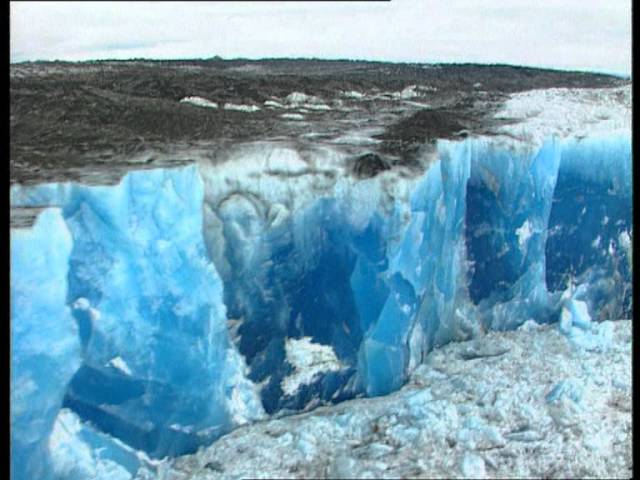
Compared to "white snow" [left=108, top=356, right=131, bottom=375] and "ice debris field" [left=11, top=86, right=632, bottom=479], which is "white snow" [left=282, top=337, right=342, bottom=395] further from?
"white snow" [left=108, top=356, right=131, bottom=375]

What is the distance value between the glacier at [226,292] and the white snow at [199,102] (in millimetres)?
674

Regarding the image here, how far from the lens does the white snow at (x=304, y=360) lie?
13.0 ft

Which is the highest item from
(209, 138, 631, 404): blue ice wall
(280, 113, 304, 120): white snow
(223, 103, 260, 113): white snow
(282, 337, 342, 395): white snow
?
(223, 103, 260, 113): white snow

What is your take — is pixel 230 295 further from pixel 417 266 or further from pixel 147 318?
pixel 417 266

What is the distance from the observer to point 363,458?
368cm

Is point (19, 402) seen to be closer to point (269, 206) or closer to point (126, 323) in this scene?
point (126, 323)

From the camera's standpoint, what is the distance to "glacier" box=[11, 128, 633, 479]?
3443mm

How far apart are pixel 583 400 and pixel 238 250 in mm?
1787

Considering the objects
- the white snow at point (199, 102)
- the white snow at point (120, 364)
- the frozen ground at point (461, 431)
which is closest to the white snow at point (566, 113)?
the frozen ground at point (461, 431)

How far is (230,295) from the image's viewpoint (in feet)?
12.5

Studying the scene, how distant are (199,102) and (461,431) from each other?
6.58 feet

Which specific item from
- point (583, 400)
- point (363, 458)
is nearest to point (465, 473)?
point (363, 458)

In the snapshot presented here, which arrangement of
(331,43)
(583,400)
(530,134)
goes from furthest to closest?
(331,43)
(530,134)
(583,400)

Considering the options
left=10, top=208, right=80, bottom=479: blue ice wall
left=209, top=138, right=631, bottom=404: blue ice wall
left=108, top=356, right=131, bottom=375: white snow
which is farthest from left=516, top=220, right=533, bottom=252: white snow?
left=10, top=208, right=80, bottom=479: blue ice wall
